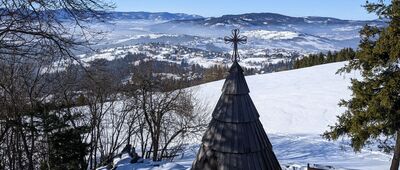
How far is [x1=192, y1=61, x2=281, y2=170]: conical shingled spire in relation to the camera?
195 inches

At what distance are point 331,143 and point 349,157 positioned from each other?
129 inches

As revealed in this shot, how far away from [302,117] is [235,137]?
29.4 metres

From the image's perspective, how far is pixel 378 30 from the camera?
36.9ft

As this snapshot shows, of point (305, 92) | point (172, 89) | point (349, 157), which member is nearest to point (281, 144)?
point (349, 157)

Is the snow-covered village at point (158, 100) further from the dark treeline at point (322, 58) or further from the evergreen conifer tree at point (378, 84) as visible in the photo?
the dark treeline at point (322, 58)

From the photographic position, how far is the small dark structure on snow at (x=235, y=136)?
496 cm

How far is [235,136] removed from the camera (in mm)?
5004

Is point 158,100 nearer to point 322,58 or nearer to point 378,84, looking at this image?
point 378,84

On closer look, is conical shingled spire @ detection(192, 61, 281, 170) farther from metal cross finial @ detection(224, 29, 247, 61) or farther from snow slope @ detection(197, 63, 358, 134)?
snow slope @ detection(197, 63, 358, 134)

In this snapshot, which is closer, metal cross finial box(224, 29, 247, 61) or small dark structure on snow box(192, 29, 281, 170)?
small dark structure on snow box(192, 29, 281, 170)

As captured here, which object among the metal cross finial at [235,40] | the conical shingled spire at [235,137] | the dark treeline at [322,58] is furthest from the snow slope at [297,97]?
the metal cross finial at [235,40]

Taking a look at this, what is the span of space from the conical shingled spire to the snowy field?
8.46m

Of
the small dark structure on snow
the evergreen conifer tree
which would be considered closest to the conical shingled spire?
the small dark structure on snow

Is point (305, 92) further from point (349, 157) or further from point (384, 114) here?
point (384, 114)
